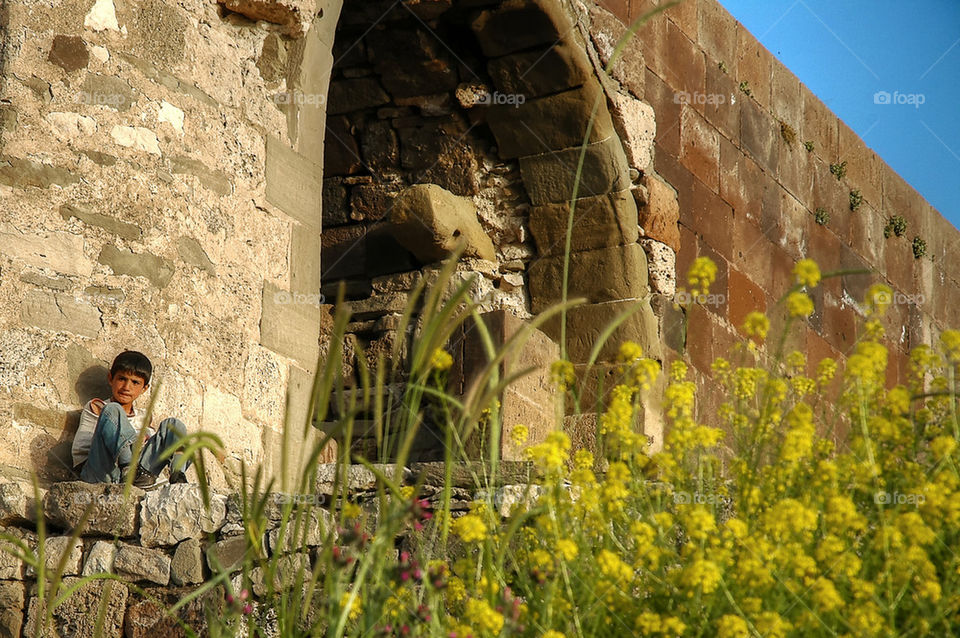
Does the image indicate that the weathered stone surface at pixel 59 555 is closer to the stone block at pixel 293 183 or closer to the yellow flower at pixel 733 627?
the stone block at pixel 293 183

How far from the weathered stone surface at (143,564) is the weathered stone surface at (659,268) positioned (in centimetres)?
351

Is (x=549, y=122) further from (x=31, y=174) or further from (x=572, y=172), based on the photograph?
(x=31, y=174)

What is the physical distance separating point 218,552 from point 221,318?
119 centimetres

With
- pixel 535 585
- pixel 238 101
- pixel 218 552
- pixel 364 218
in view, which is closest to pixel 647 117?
pixel 364 218

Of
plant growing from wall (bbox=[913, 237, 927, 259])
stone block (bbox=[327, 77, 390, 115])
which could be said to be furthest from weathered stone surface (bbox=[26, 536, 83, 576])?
plant growing from wall (bbox=[913, 237, 927, 259])

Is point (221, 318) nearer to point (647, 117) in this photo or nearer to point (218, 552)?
point (218, 552)

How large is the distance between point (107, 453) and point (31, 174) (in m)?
0.97

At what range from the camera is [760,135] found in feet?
24.8

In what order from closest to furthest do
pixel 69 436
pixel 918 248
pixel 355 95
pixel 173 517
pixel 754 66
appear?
pixel 173 517, pixel 69 436, pixel 355 95, pixel 754 66, pixel 918 248

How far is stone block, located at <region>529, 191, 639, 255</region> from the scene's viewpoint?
6207 millimetres

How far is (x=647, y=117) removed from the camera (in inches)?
259

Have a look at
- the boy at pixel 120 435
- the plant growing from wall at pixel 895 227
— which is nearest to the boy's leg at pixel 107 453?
the boy at pixel 120 435

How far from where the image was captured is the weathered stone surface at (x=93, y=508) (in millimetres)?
3404

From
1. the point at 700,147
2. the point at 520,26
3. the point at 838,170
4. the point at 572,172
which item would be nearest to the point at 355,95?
the point at 520,26
